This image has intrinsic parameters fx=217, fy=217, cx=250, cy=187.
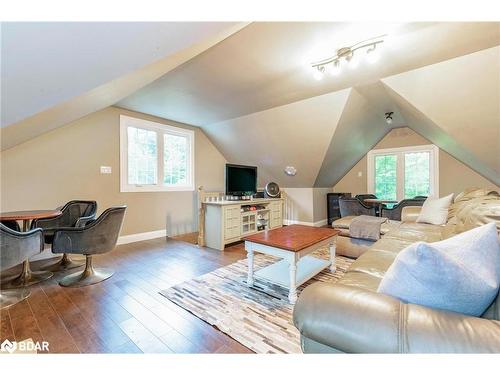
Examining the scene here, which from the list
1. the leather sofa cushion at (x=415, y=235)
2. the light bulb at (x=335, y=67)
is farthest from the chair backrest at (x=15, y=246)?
the leather sofa cushion at (x=415, y=235)

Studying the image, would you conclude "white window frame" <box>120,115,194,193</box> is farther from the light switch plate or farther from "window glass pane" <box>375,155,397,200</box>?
"window glass pane" <box>375,155,397,200</box>

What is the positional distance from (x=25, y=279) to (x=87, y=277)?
0.59 m

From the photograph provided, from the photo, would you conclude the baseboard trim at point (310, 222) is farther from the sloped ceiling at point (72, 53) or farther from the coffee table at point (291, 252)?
the sloped ceiling at point (72, 53)

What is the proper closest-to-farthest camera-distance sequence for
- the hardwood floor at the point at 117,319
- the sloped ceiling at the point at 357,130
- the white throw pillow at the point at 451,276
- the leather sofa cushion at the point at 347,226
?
the white throw pillow at the point at 451,276
the hardwood floor at the point at 117,319
the leather sofa cushion at the point at 347,226
the sloped ceiling at the point at 357,130

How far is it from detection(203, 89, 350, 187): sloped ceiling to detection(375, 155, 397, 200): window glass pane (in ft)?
6.30

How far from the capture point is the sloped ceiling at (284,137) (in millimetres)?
3453

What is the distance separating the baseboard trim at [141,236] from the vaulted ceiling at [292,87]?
1908 millimetres

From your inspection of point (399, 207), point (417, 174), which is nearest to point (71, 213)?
point (399, 207)

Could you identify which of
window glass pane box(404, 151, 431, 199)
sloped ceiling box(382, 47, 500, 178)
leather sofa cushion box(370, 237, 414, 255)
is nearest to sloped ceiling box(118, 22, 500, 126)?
sloped ceiling box(382, 47, 500, 178)

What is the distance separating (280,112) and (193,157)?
6.93 feet

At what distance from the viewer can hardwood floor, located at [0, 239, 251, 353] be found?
139 centimetres

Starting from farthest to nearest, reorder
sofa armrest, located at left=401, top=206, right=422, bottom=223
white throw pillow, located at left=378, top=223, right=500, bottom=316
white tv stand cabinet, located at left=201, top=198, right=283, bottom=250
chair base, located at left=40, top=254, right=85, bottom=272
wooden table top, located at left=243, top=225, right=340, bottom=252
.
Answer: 1. white tv stand cabinet, located at left=201, top=198, right=283, bottom=250
2. sofa armrest, located at left=401, top=206, right=422, bottom=223
3. chair base, located at left=40, top=254, right=85, bottom=272
4. wooden table top, located at left=243, top=225, right=340, bottom=252
5. white throw pillow, located at left=378, top=223, right=500, bottom=316
